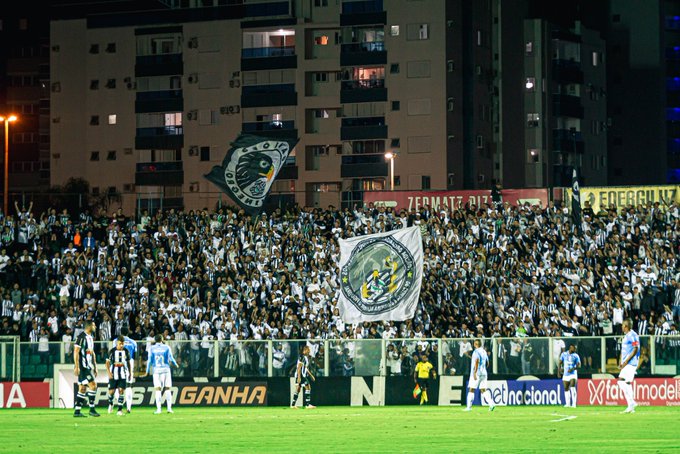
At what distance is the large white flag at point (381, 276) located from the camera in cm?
4444

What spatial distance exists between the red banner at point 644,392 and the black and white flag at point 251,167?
1874 centimetres

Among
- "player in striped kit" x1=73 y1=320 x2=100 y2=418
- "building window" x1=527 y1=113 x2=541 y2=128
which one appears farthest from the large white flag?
"building window" x1=527 y1=113 x2=541 y2=128

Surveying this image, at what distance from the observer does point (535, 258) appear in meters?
49.5

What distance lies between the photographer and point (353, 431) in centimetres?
3000

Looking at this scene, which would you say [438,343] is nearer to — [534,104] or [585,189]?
[585,189]

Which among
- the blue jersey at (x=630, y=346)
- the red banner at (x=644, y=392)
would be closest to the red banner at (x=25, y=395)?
the red banner at (x=644, y=392)

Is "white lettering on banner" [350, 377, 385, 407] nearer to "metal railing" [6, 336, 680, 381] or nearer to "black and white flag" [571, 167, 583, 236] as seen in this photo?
"metal railing" [6, 336, 680, 381]

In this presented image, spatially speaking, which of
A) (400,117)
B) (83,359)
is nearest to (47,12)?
(400,117)

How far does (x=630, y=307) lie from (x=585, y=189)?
1426cm

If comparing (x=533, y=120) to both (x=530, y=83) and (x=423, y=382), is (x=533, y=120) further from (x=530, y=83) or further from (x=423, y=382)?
(x=423, y=382)

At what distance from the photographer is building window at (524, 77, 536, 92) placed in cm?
10794

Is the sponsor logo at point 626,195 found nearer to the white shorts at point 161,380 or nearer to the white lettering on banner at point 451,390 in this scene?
the white lettering on banner at point 451,390

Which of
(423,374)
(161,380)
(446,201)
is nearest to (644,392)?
(423,374)

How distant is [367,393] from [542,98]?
69880 mm
